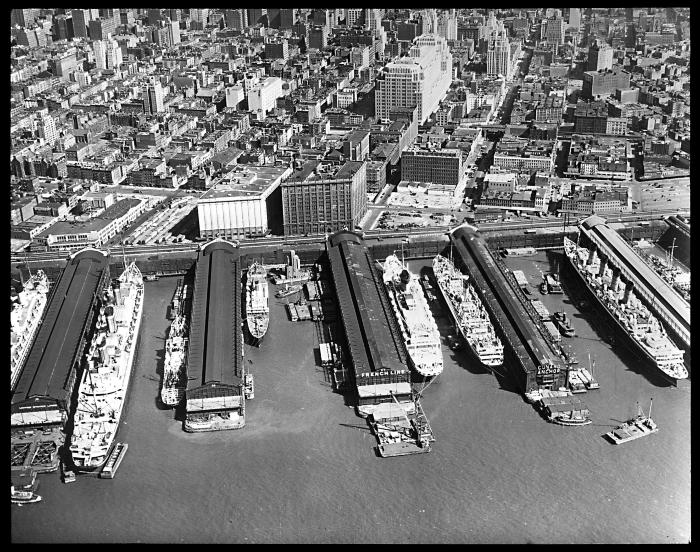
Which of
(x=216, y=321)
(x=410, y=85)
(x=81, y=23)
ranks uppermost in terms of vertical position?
(x=81, y=23)

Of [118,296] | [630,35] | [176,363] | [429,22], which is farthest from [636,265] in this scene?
[429,22]

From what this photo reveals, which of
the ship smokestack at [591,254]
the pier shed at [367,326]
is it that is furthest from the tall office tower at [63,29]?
the ship smokestack at [591,254]

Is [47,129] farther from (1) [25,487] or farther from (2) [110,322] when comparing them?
(1) [25,487]

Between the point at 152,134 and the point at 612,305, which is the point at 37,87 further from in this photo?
the point at 612,305

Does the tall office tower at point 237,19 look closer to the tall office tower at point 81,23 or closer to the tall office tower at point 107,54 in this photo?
the tall office tower at point 81,23

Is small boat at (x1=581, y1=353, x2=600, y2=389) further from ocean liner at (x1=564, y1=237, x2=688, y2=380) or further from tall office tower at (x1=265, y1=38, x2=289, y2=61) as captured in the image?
tall office tower at (x1=265, y1=38, x2=289, y2=61)

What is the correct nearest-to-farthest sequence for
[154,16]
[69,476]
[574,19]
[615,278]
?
[69,476] < [615,278] < [574,19] < [154,16]

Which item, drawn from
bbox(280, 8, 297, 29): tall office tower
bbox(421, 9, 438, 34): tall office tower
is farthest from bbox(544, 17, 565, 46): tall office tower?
bbox(280, 8, 297, 29): tall office tower
